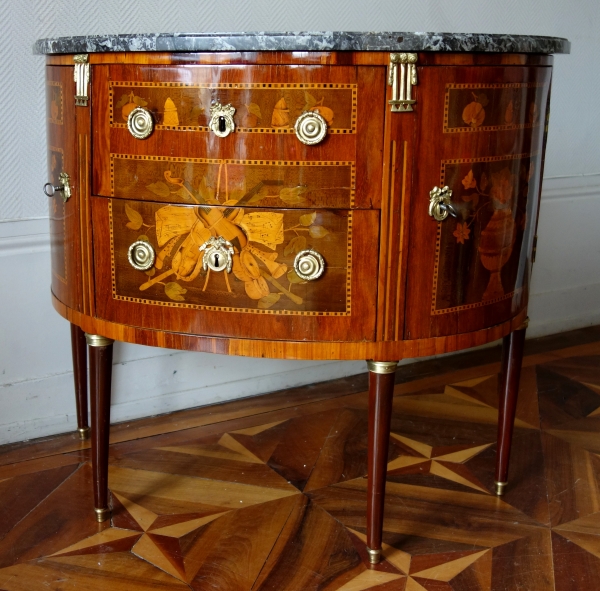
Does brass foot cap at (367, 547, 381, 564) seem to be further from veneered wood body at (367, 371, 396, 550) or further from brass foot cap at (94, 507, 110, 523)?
brass foot cap at (94, 507, 110, 523)

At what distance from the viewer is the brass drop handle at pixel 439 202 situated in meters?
1.10

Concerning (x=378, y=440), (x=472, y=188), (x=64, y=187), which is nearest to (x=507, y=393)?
(x=378, y=440)

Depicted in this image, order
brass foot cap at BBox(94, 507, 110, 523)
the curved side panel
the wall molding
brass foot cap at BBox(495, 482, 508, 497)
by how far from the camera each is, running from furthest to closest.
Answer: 1. the wall molding
2. brass foot cap at BBox(495, 482, 508, 497)
3. brass foot cap at BBox(94, 507, 110, 523)
4. the curved side panel

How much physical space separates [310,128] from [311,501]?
28.0 inches

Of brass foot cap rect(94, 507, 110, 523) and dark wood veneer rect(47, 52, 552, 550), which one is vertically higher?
dark wood veneer rect(47, 52, 552, 550)

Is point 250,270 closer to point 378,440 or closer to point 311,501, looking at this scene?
point 378,440

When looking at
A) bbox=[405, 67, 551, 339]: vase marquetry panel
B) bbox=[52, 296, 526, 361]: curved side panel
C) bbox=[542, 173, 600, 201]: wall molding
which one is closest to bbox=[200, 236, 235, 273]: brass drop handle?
bbox=[52, 296, 526, 361]: curved side panel

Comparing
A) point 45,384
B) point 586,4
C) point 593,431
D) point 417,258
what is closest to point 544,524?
point 593,431

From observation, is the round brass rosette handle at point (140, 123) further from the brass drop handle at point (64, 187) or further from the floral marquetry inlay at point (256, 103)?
the brass drop handle at point (64, 187)

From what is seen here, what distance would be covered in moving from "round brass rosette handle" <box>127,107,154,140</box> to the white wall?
23.0 inches

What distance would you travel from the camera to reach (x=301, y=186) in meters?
1.07

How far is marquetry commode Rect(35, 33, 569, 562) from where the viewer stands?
1.04m

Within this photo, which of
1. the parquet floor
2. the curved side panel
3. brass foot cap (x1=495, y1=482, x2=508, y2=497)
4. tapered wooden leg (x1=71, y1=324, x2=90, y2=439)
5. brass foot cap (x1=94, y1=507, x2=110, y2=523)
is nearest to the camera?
the curved side panel

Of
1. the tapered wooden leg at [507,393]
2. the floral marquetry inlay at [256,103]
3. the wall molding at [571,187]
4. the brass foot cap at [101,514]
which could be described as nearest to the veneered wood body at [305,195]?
the floral marquetry inlay at [256,103]
